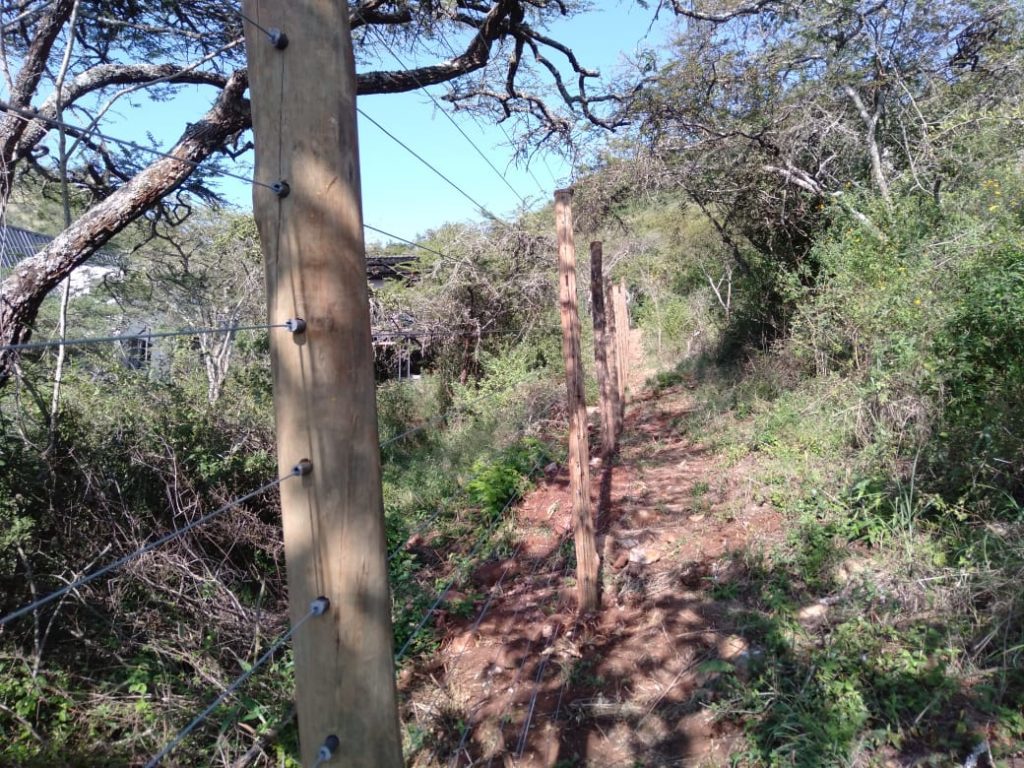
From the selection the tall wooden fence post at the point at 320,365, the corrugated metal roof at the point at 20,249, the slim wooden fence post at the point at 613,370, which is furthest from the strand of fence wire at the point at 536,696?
the corrugated metal roof at the point at 20,249

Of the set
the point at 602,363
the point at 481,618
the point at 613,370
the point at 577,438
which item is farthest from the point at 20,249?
the point at 577,438

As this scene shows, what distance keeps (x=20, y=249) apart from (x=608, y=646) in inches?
384

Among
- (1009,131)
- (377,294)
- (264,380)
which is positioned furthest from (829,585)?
(377,294)

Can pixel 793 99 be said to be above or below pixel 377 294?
above

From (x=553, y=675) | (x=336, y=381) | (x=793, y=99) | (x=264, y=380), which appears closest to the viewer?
(x=336, y=381)

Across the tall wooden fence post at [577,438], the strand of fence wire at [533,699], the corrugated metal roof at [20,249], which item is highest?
the corrugated metal roof at [20,249]

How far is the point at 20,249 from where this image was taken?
9281 millimetres

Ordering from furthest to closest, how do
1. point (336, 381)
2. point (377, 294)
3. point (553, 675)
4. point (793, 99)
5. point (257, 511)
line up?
1. point (377, 294)
2. point (793, 99)
3. point (257, 511)
4. point (553, 675)
5. point (336, 381)

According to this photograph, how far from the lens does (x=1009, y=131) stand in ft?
21.8

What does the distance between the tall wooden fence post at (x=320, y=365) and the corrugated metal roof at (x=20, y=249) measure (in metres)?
4.08

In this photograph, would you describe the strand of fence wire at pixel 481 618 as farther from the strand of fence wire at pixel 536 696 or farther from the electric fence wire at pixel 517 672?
the strand of fence wire at pixel 536 696

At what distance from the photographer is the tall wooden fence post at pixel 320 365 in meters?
1.54

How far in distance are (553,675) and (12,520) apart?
3366 millimetres

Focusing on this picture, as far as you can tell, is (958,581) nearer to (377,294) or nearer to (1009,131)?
(1009,131)
